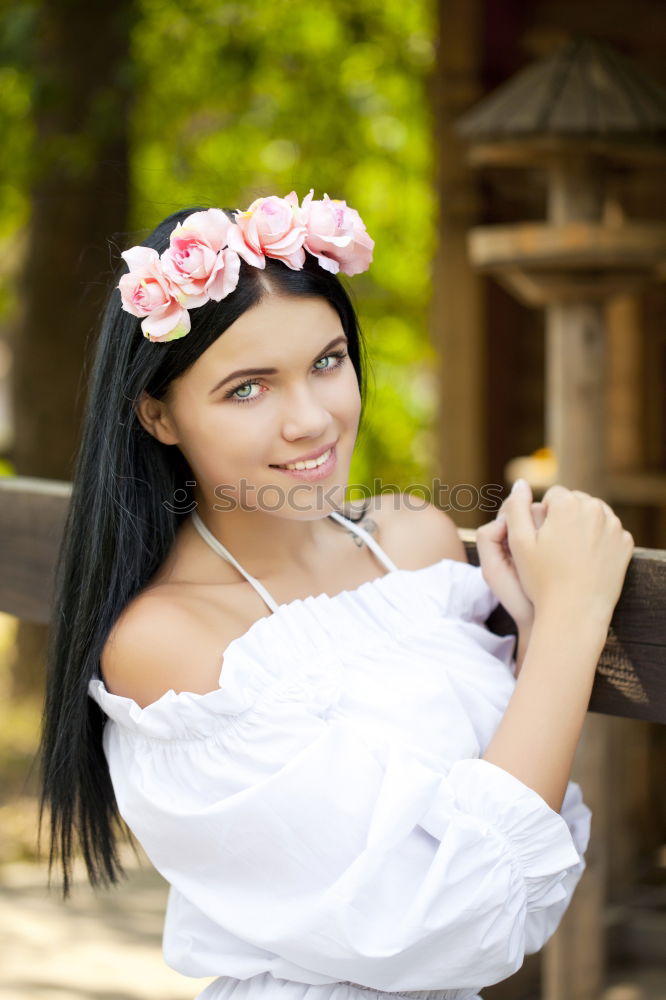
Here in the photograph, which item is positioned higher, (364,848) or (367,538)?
(367,538)

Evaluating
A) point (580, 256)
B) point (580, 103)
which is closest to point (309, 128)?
point (580, 103)

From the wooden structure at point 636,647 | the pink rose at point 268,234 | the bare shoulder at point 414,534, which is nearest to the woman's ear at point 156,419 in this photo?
the pink rose at point 268,234

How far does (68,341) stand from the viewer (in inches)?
209

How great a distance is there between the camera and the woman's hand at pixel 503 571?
55.5 inches

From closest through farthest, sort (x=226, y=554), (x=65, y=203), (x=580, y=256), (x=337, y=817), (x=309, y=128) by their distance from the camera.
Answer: (x=337, y=817) → (x=226, y=554) → (x=580, y=256) → (x=65, y=203) → (x=309, y=128)

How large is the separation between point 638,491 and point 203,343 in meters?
2.81

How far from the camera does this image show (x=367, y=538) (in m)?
1.58

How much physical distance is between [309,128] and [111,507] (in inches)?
233

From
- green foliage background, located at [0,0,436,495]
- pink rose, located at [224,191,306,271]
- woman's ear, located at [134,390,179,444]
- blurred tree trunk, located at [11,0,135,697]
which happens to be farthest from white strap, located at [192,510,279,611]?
green foliage background, located at [0,0,436,495]

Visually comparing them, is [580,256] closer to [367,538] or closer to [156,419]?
[367,538]

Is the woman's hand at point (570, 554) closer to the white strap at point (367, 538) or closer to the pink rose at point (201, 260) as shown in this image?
the white strap at point (367, 538)

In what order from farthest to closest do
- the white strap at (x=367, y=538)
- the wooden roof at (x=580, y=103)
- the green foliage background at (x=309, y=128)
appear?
the green foliage background at (x=309, y=128)
the wooden roof at (x=580, y=103)
the white strap at (x=367, y=538)

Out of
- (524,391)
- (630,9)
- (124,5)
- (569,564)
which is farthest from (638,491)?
(124,5)

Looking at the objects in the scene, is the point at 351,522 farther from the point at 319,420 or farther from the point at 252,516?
the point at 319,420
